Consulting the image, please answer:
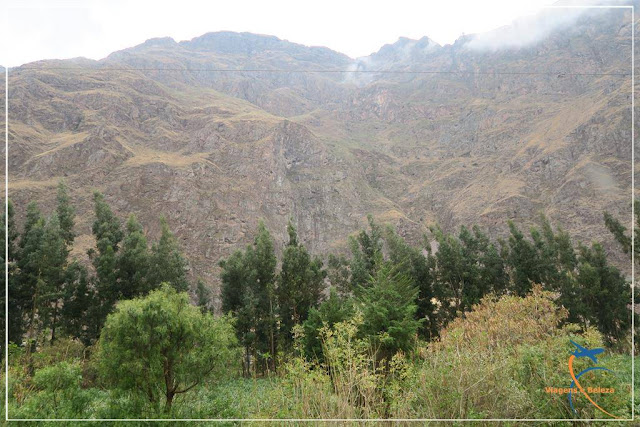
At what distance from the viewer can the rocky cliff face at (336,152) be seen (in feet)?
236

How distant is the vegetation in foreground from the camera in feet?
22.8

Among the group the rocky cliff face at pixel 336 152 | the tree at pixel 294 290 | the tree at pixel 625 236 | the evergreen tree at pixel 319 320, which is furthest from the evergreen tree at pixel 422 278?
the rocky cliff face at pixel 336 152

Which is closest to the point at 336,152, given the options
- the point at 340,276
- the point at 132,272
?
the point at 340,276

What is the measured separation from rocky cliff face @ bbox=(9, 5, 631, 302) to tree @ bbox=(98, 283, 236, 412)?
47.2m

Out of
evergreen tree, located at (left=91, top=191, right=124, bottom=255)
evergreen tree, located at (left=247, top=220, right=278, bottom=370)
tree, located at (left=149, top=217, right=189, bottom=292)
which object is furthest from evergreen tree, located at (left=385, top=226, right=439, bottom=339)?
evergreen tree, located at (left=91, top=191, right=124, bottom=255)

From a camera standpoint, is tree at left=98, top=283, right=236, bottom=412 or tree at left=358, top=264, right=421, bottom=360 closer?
tree at left=98, top=283, right=236, bottom=412

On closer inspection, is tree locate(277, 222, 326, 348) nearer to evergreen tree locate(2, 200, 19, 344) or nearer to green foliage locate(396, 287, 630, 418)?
evergreen tree locate(2, 200, 19, 344)

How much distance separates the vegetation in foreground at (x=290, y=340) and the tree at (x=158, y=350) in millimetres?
45

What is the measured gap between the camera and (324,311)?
19.7 m

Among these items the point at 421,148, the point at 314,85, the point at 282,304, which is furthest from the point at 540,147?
the point at 314,85

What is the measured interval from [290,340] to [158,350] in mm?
18584

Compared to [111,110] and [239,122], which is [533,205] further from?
[111,110]

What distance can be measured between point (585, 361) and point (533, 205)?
3435 inches

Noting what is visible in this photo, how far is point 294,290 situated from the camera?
2864cm
